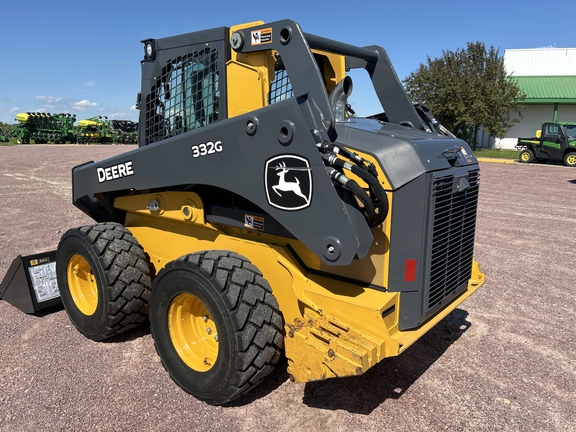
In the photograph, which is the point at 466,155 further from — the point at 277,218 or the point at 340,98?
the point at 277,218

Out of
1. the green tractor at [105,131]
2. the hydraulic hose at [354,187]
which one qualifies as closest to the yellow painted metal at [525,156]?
the hydraulic hose at [354,187]

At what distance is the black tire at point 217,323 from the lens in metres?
2.74

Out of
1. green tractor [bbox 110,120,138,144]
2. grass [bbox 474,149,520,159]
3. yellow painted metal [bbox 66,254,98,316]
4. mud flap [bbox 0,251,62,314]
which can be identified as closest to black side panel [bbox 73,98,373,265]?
yellow painted metal [bbox 66,254,98,316]

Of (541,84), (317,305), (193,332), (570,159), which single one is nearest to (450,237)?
(317,305)

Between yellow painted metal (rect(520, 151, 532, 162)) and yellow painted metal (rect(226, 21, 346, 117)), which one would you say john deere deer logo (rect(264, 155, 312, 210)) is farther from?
yellow painted metal (rect(520, 151, 532, 162))

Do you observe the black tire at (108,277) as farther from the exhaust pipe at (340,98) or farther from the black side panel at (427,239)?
the black side panel at (427,239)

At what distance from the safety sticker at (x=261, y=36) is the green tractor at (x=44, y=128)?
37.0 metres

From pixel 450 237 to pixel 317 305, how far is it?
40.1 inches

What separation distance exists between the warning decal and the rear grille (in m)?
1.39

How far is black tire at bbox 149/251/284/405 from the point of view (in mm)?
2738

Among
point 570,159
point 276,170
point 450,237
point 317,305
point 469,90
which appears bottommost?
point 317,305

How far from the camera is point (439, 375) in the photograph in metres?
3.44

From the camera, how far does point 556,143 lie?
20.3 metres

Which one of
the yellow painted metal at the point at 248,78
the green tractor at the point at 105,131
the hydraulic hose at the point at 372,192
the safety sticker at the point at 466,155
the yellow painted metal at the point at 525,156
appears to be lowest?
the hydraulic hose at the point at 372,192
